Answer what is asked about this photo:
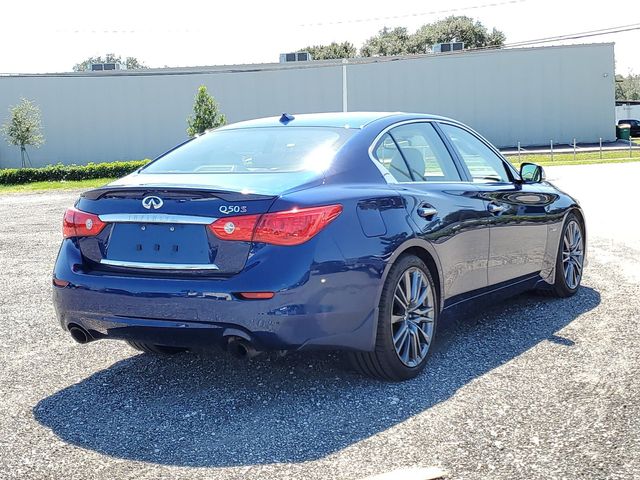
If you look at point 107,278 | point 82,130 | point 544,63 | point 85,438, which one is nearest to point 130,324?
point 107,278

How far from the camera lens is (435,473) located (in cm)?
338

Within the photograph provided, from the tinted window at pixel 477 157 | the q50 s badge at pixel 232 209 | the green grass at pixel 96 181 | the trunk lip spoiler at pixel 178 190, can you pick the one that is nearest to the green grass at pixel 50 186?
the green grass at pixel 96 181

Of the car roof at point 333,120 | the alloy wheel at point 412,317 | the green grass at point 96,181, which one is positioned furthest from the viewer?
the green grass at point 96,181

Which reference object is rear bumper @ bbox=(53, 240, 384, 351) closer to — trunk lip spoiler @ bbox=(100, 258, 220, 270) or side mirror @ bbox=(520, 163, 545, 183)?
trunk lip spoiler @ bbox=(100, 258, 220, 270)

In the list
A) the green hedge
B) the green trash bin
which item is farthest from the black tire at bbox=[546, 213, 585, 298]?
the green trash bin

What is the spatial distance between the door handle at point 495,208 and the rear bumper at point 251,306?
1513 mm

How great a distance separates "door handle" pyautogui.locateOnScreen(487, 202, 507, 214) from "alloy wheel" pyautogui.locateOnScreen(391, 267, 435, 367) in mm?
1008

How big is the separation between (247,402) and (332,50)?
94.2 metres

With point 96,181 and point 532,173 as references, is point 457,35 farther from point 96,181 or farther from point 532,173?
point 532,173

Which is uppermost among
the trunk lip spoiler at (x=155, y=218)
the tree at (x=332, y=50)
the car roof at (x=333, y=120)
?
the tree at (x=332, y=50)

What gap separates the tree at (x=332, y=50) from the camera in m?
95.6

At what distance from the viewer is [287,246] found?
4094 millimetres

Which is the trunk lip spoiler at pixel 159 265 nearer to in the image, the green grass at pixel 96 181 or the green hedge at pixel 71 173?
the green grass at pixel 96 181

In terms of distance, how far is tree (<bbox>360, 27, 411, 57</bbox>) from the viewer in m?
96.1
